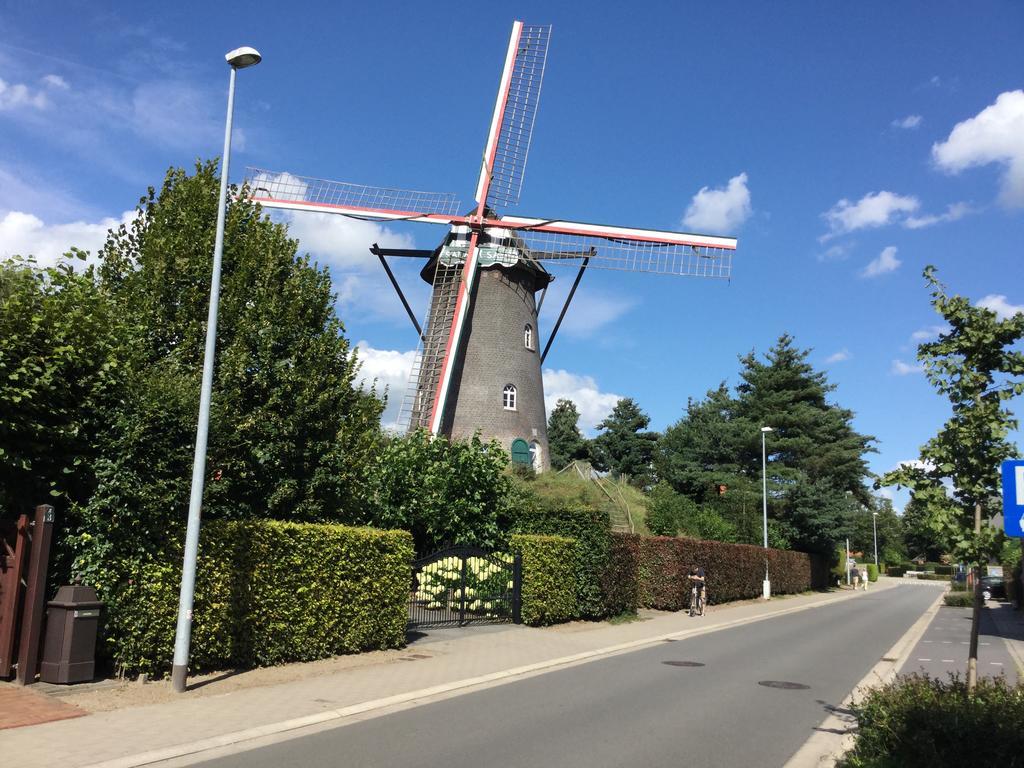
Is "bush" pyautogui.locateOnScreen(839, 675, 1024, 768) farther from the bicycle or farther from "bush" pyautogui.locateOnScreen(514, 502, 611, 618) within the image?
the bicycle

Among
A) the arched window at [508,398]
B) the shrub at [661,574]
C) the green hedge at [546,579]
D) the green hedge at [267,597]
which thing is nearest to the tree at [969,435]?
the green hedge at [267,597]

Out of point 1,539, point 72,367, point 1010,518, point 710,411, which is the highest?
point 710,411

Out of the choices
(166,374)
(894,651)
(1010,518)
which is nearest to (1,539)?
(166,374)

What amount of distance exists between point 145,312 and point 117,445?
5.19 m

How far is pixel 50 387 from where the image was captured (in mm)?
10461

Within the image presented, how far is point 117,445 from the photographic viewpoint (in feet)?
35.1

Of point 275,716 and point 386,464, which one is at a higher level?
point 386,464

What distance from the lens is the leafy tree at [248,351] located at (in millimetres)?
14227

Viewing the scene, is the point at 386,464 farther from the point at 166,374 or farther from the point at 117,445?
the point at 117,445

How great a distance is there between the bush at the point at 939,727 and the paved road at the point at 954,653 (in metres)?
2.64

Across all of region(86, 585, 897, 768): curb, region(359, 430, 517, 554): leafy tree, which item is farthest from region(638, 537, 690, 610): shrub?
region(86, 585, 897, 768): curb

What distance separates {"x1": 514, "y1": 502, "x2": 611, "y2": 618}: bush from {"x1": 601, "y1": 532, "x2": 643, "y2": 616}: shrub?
0.26m

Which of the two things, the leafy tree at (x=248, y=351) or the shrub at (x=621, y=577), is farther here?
the shrub at (x=621, y=577)

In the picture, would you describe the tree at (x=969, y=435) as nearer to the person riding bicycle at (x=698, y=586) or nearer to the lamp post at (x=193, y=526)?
the lamp post at (x=193, y=526)
